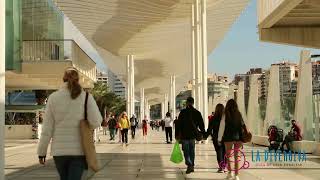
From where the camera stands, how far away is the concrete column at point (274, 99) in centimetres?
2200

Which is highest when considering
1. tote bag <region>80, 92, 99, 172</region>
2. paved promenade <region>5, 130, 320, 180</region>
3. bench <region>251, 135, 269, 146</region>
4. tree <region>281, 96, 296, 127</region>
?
tree <region>281, 96, 296, 127</region>

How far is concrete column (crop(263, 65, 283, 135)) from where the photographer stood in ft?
72.2

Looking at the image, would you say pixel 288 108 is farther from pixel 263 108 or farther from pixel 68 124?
pixel 68 124

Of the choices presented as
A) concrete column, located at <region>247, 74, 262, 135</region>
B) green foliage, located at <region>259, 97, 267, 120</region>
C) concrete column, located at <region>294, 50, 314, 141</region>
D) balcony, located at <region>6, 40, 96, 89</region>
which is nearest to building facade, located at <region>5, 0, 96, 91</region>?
balcony, located at <region>6, 40, 96, 89</region>

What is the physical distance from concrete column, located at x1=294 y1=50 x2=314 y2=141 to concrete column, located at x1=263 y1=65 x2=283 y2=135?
3.36m

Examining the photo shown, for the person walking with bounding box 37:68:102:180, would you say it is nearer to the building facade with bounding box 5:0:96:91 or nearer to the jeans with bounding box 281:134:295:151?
the jeans with bounding box 281:134:295:151

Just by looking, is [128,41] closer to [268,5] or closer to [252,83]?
[252,83]

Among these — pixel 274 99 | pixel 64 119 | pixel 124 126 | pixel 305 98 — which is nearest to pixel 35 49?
pixel 124 126

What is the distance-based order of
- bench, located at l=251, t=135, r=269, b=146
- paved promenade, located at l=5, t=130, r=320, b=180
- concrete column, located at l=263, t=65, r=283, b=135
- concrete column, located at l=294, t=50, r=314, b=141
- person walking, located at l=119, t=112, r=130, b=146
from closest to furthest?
1. paved promenade, located at l=5, t=130, r=320, b=180
2. concrete column, located at l=294, t=50, r=314, b=141
3. concrete column, located at l=263, t=65, r=283, b=135
4. bench, located at l=251, t=135, r=269, b=146
5. person walking, located at l=119, t=112, r=130, b=146

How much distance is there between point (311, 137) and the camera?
1802 centimetres

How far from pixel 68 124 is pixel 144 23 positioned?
116 feet

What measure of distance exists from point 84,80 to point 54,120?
3130 centimetres

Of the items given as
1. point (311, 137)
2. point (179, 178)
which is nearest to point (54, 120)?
point (179, 178)

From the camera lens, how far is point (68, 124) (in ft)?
18.3
